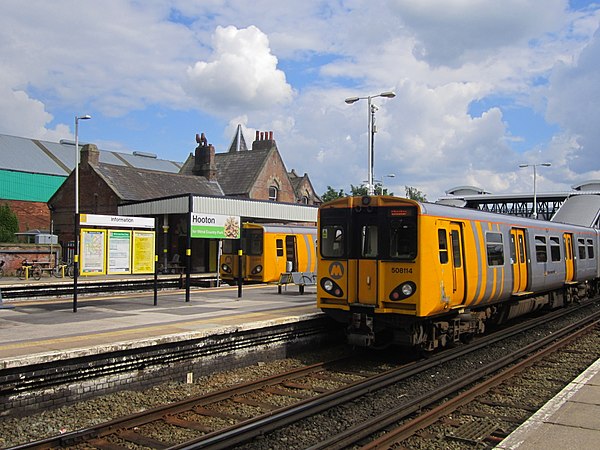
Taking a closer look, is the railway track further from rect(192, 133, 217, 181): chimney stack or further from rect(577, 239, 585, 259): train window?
rect(192, 133, 217, 181): chimney stack

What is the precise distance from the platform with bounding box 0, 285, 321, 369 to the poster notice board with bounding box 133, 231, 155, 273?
3.00 feet

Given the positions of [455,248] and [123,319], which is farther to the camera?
[123,319]

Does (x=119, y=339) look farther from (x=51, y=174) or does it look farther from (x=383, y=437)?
(x=51, y=174)

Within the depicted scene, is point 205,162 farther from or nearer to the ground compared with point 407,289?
farther from the ground

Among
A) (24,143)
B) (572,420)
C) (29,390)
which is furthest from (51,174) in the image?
(572,420)

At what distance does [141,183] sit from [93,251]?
80.9ft

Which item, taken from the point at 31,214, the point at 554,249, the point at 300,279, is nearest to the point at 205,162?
the point at 31,214

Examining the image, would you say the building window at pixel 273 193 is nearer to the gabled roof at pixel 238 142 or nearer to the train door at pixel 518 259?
the gabled roof at pixel 238 142

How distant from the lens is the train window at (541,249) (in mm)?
15655

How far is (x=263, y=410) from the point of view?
27.2 feet

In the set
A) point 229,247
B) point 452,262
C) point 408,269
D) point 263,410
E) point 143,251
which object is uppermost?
point 229,247

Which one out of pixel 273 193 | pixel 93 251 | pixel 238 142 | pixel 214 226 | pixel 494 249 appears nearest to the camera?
pixel 494 249

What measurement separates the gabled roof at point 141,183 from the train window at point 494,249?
27.0 m

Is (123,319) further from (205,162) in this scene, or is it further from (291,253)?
(205,162)
